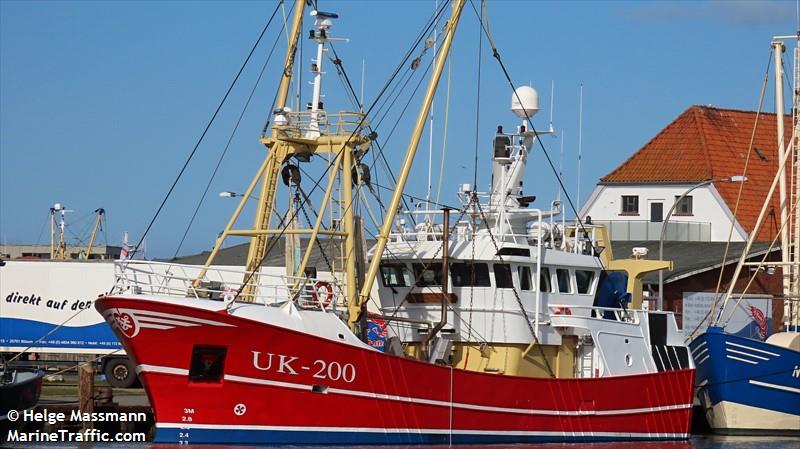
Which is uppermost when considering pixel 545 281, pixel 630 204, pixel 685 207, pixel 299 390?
pixel 630 204

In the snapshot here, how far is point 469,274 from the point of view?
28.7 m

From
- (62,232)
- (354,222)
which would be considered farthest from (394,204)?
(62,232)

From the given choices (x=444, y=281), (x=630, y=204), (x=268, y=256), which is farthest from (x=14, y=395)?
(x=630, y=204)

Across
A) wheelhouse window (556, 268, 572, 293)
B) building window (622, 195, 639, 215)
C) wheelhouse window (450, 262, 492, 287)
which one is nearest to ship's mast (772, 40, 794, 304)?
wheelhouse window (556, 268, 572, 293)

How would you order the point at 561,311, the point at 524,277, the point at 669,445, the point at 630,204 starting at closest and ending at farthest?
the point at 524,277, the point at 561,311, the point at 669,445, the point at 630,204

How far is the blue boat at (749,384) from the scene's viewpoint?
114 feet

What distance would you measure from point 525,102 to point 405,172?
5.71 metres

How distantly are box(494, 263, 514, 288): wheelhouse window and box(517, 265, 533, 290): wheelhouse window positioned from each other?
287 millimetres

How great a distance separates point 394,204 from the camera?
1042 inches

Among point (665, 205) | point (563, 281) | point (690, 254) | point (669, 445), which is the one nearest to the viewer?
point (563, 281)

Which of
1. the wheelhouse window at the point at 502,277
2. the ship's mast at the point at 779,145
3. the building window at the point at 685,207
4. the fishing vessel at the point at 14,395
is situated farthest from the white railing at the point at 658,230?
the fishing vessel at the point at 14,395

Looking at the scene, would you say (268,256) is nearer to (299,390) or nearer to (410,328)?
(410,328)

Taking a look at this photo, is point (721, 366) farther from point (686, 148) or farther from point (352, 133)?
point (686, 148)

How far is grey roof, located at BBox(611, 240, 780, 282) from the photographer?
46.6m
